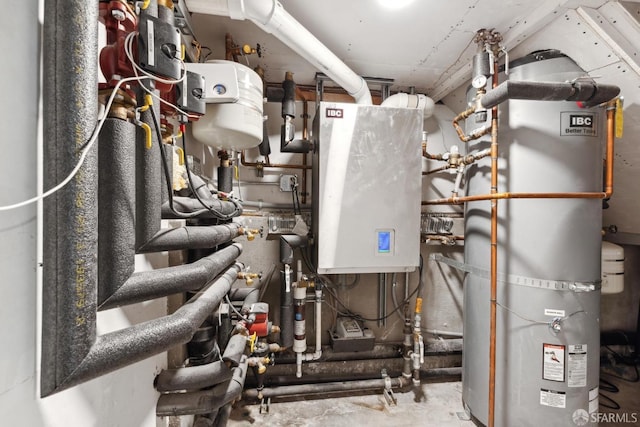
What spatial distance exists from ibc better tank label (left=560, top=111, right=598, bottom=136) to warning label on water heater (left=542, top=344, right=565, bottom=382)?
3.22ft

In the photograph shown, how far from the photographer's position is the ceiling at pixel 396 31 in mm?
1116

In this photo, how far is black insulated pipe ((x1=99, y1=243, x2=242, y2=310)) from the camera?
52cm

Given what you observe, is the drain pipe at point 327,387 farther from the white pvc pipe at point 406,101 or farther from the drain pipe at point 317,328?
the white pvc pipe at point 406,101

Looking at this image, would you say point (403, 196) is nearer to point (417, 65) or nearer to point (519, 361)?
point (417, 65)

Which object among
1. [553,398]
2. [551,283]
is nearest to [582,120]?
[551,283]

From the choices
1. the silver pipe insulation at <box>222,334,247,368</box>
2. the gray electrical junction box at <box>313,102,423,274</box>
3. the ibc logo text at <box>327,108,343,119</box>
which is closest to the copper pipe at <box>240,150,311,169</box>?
the gray electrical junction box at <box>313,102,423,274</box>

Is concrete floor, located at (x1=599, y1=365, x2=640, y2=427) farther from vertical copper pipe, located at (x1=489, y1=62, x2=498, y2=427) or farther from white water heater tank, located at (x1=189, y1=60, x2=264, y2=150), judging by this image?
white water heater tank, located at (x1=189, y1=60, x2=264, y2=150)

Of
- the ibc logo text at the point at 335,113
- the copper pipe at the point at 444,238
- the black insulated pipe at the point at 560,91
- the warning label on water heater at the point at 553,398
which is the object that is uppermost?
the ibc logo text at the point at 335,113

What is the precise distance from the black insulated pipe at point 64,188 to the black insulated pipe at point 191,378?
1.63 feet

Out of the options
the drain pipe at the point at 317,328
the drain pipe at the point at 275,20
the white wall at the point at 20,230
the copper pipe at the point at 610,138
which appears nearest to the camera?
the white wall at the point at 20,230

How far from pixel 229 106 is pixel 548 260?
1.58m

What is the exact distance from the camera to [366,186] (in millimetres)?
1402

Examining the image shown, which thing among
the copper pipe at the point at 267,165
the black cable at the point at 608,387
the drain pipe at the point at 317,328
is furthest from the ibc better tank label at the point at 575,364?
the copper pipe at the point at 267,165

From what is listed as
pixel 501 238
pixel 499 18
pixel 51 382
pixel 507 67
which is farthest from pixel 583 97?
pixel 51 382
